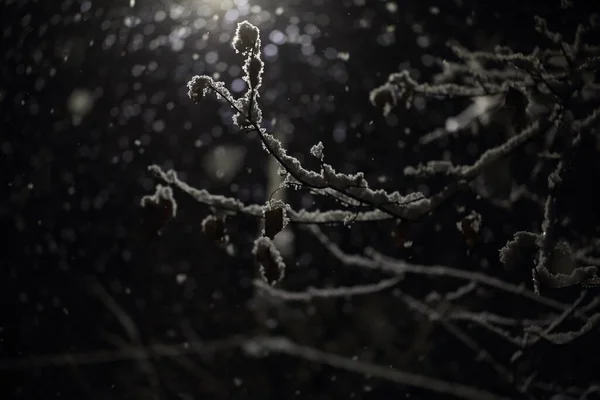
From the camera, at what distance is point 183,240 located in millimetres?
12438

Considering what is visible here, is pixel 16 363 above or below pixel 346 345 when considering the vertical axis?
A: below

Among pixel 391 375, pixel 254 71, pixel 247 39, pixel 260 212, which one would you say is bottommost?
pixel 391 375

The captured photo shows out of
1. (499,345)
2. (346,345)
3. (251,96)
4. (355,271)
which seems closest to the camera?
(251,96)

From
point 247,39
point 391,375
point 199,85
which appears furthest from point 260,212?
point 391,375

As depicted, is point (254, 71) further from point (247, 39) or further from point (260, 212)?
point (260, 212)

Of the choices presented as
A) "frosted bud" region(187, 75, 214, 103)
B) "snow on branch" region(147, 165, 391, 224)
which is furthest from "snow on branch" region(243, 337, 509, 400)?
"frosted bud" region(187, 75, 214, 103)

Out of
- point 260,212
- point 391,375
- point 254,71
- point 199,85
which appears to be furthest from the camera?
point 391,375

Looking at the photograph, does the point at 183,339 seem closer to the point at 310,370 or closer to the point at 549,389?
the point at 310,370

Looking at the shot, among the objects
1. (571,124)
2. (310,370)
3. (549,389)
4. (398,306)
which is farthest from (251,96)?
(310,370)

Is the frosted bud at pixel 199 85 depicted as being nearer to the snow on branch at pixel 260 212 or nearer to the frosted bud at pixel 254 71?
the frosted bud at pixel 254 71

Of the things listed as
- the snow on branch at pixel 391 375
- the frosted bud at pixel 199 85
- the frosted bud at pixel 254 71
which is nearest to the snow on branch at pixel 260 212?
the frosted bud at pixel 199 85

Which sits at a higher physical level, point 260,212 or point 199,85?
point 199,85

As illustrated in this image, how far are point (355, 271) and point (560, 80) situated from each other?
7.58m

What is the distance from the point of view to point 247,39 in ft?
5.62
